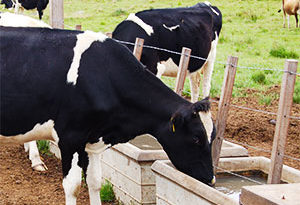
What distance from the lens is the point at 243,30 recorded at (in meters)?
16.5

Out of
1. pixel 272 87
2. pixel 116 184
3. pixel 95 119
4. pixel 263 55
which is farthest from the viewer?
pixel 263 55

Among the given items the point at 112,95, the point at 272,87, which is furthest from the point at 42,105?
the point at 272,87

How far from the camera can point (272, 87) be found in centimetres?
939

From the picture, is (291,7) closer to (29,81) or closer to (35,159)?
(35,159)

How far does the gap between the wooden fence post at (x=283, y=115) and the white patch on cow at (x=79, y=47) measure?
1539mm

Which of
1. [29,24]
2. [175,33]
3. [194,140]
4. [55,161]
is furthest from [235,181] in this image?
[175,33]

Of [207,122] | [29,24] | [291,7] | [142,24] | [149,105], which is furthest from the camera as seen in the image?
[291,7]

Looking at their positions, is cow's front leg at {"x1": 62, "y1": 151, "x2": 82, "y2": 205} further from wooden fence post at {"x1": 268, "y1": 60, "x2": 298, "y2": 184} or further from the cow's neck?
wooden fence post at {"x1": 268, "y1": 60, "x2": 298, "y2": 184}

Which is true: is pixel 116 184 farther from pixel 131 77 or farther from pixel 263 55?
pixel 263 55

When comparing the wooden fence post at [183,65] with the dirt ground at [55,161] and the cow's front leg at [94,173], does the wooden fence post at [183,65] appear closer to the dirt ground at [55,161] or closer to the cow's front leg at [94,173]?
the cow's front leg at [94,173]

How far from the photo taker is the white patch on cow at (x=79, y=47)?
4.15 meters

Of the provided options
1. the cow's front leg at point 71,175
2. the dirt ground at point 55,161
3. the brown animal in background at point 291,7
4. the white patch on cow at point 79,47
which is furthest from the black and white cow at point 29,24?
the brown animal in background at point 291,7

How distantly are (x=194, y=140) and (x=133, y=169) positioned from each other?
38.4 inches

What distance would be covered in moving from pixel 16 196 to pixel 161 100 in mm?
2043
